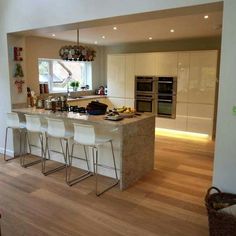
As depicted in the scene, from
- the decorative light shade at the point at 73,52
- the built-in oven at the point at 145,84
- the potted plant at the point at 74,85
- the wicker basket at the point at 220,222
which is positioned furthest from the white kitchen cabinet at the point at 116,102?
the wicker basket at the point at 220,222

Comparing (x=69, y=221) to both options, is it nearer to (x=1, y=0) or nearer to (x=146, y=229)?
(x=146, y=229)

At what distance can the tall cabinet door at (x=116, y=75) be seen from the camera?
7191 mm

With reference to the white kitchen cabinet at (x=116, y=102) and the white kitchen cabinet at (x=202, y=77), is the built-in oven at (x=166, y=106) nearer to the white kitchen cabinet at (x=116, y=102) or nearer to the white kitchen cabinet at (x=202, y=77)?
the white kitchen cabinet at (x=202, y=77)

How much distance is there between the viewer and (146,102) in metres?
6.96

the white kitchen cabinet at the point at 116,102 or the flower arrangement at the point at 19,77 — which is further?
the white kitchen cabinet at the point at 116,102

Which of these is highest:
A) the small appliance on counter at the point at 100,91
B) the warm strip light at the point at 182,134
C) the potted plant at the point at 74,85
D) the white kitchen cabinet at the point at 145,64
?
the white kitchen cabinet at the point at 145,64

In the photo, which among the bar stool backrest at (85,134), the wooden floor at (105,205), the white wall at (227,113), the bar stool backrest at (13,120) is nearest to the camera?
the white wall at (227,113)

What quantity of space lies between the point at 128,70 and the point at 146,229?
5084 millimetres

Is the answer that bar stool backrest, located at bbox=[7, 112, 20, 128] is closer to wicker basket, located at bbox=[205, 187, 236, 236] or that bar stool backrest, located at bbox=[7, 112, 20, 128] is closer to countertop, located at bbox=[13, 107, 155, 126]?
countertop, located at bbox=[13, 107, 155, 126]

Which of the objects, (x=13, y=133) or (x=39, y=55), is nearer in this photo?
(x=13, y=133)

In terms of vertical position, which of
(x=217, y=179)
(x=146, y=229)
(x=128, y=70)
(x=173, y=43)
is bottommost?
(x=146, y=229)

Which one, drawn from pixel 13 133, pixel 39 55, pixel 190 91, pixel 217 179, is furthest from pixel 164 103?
pixel 217 179

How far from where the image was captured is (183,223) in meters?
2.72

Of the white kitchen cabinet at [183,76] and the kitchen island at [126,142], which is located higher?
the white kitchen cabinet at [183,76]
